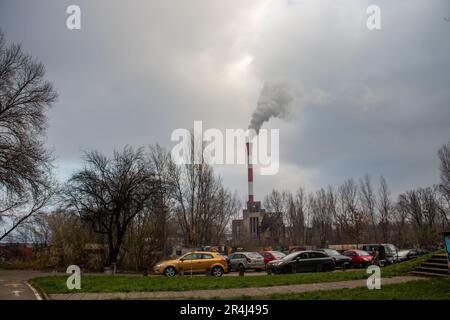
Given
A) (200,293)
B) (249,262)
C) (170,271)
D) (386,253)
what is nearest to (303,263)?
(170,271)

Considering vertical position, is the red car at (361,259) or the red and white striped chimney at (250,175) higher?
the red and white striped chimney at (250,175)

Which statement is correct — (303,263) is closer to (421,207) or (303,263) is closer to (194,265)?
(194,265)

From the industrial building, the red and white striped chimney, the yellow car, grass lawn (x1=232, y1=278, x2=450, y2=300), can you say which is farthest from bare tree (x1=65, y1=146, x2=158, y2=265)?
the industrial building

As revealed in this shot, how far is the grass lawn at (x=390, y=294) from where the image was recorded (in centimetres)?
1166

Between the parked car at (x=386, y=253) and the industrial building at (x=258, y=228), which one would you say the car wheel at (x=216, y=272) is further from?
the industrial building at (x=258, y=228)

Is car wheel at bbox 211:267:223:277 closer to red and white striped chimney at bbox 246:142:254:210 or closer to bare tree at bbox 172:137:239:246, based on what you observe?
bare tree at bbox 172:137:239:246

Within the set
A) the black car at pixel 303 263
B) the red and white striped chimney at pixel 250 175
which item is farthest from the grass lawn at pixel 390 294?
the red and white striped chimney at pixel 250 175

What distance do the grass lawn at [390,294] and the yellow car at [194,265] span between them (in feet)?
36.8

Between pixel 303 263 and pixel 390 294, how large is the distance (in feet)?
41.5

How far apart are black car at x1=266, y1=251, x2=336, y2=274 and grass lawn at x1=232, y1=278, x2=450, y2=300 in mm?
10507

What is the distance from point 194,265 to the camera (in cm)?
2397
